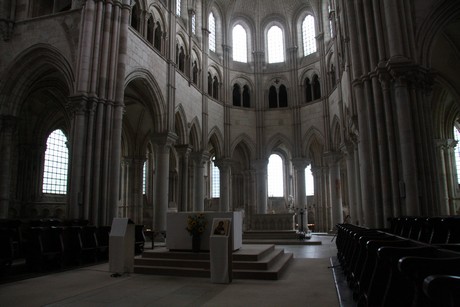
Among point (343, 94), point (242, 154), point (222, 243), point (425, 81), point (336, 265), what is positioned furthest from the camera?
point (242, 154)

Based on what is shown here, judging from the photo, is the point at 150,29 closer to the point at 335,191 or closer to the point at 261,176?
the point at 261,176

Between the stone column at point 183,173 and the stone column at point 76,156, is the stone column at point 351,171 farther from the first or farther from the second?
the stone column at point 76,156

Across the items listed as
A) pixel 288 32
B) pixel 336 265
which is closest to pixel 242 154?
pixel 288 32

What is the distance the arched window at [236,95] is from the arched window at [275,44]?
423 centimetres

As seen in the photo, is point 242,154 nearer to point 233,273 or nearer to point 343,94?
point 343,94

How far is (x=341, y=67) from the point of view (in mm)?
25125

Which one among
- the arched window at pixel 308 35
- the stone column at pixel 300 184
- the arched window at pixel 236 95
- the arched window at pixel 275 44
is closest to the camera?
the stone column at pixel 300 184

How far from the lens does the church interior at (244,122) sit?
10914mm

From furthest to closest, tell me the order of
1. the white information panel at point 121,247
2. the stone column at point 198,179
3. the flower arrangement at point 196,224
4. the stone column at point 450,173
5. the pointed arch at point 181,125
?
the stone column at point 198,179, the pointed arch at point 181,125, the stone column at point 450,173, the flower arrangement at point 196,224, the white information panel at point 121,247

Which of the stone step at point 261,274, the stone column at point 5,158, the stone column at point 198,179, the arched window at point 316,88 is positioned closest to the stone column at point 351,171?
the arched window at point 316,88

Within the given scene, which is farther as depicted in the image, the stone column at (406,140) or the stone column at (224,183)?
the stone column at (224,183)

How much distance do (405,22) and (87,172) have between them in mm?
13800

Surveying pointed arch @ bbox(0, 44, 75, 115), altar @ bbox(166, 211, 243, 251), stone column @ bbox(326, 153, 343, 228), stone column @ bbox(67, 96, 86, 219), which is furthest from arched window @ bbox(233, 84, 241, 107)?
altar @ bbox(166, 211, 243, 251)

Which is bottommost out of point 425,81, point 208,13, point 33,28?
point 425,81
